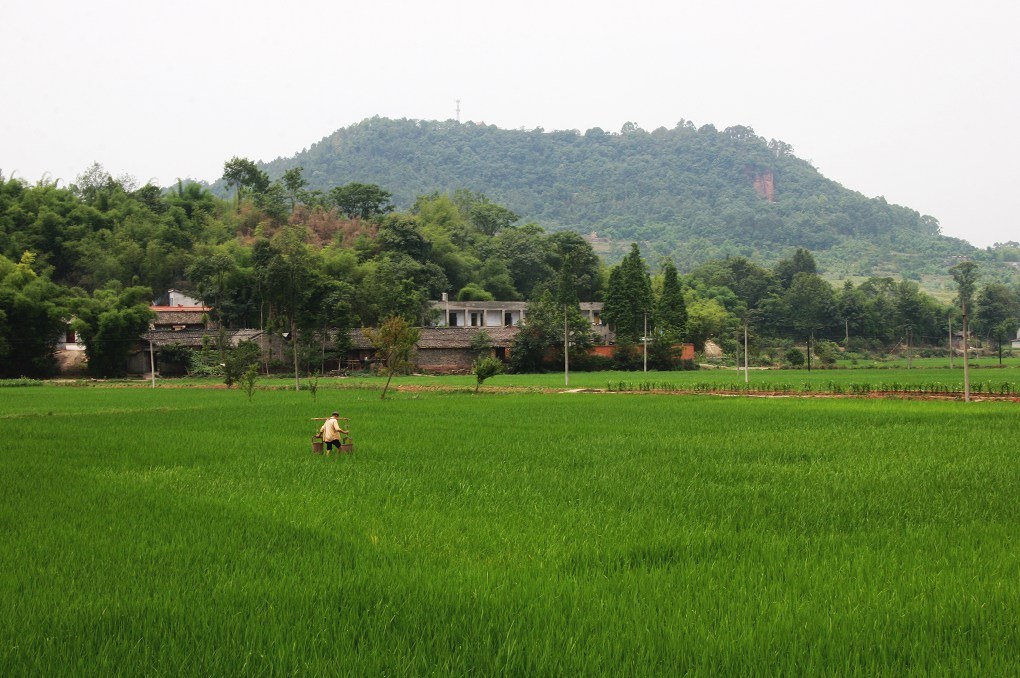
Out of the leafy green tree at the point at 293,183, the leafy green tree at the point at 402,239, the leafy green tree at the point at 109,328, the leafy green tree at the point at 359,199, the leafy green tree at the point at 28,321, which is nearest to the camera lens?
the leafy green tree at the point at 28,321

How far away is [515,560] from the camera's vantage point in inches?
251

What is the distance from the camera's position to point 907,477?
1029 cm

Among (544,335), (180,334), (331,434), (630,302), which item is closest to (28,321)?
(180,334)

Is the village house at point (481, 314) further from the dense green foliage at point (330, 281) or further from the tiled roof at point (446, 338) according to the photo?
the tiled roof at point (446, 338)

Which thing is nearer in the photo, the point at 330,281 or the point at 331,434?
the point at 331,434

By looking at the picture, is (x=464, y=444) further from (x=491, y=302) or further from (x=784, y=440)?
(x=491, y=302)

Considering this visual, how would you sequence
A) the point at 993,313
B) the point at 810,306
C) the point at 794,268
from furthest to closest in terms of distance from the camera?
the point at 794,268 < the point at 993,313 < the point at 810,306

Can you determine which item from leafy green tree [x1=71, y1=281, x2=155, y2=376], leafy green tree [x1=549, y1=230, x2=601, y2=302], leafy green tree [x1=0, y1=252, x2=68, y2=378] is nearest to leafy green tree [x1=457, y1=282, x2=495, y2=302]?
leafy green tree [x1=549, y1=230, x2=601, y2=302]

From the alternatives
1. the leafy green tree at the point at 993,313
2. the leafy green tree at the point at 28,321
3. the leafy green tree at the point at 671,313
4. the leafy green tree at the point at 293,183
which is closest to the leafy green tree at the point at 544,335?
the leafy green tree at the point at 671,313

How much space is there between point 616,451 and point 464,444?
277 centimetres

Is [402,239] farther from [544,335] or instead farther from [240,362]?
[240,362]

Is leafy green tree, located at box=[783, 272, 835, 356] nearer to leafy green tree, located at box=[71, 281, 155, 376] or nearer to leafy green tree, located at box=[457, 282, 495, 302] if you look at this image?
leafy green tree, located at box=[457, 282, 495, 302]

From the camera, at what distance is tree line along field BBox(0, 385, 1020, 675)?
4559mm

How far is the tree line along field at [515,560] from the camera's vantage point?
4.56 m
